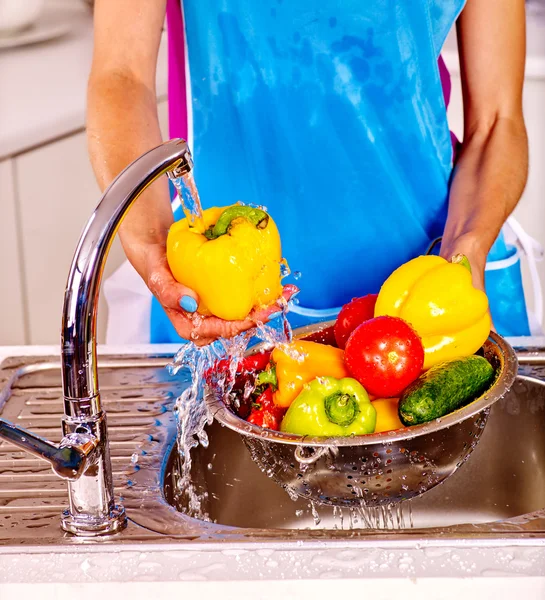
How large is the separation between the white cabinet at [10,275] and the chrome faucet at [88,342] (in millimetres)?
1385

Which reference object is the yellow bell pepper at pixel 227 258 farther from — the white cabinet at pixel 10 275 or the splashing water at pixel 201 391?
the white cabinet at pixel 10 275

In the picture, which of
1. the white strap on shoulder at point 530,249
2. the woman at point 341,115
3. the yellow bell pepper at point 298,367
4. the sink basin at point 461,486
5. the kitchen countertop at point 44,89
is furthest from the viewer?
the kitchen countertop at point 44,89

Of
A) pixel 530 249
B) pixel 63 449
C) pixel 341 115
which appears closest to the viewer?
pixel 63 449

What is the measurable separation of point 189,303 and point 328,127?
1.57 feet

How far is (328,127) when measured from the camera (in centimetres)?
121

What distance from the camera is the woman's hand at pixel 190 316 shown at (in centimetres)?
84

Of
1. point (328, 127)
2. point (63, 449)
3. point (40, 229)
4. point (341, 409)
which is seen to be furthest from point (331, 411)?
point (40, 229)

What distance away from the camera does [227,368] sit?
0.90 m

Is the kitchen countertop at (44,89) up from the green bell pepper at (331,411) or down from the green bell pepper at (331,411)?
up

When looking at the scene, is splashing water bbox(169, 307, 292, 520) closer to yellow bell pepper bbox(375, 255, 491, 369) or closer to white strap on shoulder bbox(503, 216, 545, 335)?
yellow bell pepper bbox(375, 255, 491, 369)

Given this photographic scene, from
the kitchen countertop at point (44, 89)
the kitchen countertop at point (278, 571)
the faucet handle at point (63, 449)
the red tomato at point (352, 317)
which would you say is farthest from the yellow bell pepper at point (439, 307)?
the kitchen countertop at point (44, 89)

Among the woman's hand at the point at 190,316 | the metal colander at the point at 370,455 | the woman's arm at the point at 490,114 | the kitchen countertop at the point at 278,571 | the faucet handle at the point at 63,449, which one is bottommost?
the kitchen countertop at the point at 278,571

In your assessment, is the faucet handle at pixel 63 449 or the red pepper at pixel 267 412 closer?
the faucet handle at pixel 63 449

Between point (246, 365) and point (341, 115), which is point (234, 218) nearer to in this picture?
point (246, 365)
